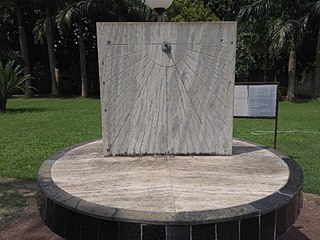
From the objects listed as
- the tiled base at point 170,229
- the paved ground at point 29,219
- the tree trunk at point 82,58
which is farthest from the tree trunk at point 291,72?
the tiled base at point 170,229

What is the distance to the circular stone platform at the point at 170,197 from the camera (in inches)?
73.2

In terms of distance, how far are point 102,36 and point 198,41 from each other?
745 mm

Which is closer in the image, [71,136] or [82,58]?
[71,136]

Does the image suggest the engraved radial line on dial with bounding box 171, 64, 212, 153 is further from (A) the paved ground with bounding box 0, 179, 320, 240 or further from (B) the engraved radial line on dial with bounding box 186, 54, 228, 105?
(A) the paved ground with bounding box 0, 179, 320, 240

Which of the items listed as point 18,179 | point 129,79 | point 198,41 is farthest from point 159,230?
point 18,179

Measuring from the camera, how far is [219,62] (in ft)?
9.70

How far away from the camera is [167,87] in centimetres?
298

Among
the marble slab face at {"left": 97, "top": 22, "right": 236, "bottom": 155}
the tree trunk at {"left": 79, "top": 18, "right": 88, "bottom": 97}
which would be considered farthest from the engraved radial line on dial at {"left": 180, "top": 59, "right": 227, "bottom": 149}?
the tree trunk at {"left": 79, "top": 18, "right": 88, "bottom": 97}

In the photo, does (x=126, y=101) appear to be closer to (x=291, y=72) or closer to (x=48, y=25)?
(x=291, y=72)

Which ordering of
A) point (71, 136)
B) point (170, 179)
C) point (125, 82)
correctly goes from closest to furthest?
1. point (170, 179)
2. point (125, 82)
3. point (71, 136)

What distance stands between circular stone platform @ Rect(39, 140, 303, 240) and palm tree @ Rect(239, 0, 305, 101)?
43.4ft

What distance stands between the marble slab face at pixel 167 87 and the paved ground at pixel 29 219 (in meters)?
1.17

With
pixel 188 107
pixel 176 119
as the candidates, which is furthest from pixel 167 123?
pixel 188 107

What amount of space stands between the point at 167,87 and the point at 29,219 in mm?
2048
